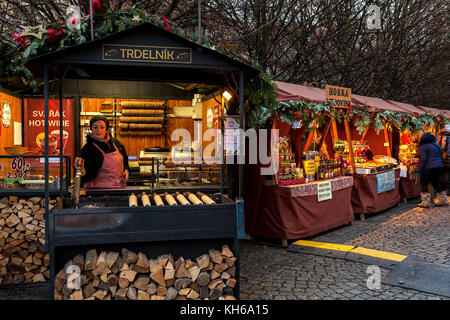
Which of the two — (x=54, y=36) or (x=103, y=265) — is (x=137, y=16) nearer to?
(x=54, y=36)

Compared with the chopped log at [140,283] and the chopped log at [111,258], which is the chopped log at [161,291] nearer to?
the chopped log at [140,283]

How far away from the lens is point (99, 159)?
5.87m

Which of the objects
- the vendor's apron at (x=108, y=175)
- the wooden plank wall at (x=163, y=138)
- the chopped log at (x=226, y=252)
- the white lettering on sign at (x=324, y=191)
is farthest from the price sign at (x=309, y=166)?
the chopped log at (x=226, y=252)

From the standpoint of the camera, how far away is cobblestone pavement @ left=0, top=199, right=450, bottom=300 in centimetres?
503

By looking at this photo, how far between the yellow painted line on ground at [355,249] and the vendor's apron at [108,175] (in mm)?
3360

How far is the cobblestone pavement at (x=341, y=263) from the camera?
5027 mm

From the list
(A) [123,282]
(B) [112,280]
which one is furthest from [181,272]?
(B) [112,280]

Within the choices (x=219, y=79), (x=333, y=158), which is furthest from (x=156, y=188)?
(x=333, y=158)

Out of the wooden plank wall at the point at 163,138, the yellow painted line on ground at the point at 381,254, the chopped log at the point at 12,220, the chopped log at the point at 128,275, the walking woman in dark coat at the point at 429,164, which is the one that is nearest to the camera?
the chopped log at the point at 128,275

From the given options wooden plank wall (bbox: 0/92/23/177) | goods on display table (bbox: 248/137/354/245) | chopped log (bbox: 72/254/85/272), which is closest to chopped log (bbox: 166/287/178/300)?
chopped log (bbox: 72/254/85/272)

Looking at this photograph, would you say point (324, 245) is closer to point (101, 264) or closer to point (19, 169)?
point (101, 264)

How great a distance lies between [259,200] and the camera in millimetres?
7414

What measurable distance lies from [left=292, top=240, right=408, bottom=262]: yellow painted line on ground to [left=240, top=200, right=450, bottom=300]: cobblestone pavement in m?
0.23

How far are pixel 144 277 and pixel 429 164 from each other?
8.74 m
